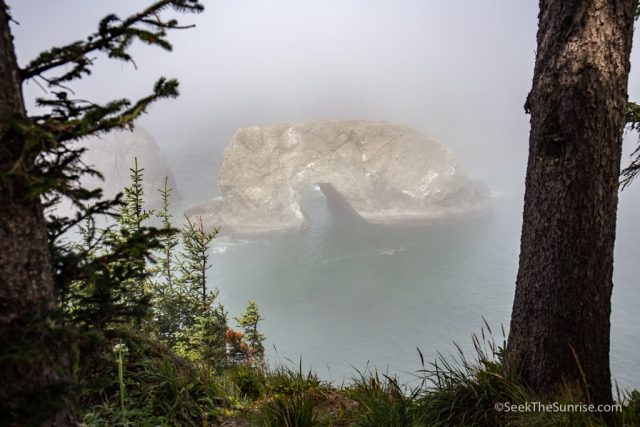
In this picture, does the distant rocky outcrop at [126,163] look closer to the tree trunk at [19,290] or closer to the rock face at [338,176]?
the rock face at [338,176]

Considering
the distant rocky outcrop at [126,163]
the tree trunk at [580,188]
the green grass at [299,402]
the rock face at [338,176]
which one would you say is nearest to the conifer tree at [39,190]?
the green grass at [299,402]

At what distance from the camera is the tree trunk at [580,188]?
3.42 metres

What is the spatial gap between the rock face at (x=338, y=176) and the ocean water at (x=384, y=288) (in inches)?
217

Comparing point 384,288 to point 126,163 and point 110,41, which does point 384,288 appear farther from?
point 126,163

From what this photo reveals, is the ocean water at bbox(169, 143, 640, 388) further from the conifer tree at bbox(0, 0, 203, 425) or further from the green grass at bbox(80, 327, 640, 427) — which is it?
the conifer tree at bbox(0, 0, 203, 425)

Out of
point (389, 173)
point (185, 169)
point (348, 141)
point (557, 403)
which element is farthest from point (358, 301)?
point (185, 169)

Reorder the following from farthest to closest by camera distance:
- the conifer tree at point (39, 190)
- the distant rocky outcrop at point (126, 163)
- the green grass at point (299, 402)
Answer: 1. the distant rocky outcrop at point (126, 163)
2. the green grass at point (299, 402)
3. the conifer tree at point (39, 190)

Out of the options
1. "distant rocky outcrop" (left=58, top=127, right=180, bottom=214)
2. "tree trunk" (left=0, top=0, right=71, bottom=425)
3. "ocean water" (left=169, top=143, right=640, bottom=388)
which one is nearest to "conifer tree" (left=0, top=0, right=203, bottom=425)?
"tree trunk" (left=0, top=0, right=71, bottom=425)

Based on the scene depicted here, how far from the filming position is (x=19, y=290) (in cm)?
174

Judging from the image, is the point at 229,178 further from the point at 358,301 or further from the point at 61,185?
the point at 61,185

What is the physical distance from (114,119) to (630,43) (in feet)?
12.8

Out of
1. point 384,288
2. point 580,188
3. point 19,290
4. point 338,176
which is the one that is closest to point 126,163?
point 338,176

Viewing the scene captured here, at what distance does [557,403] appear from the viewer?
129 inches

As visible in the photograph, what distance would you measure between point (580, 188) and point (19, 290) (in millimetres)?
3717
